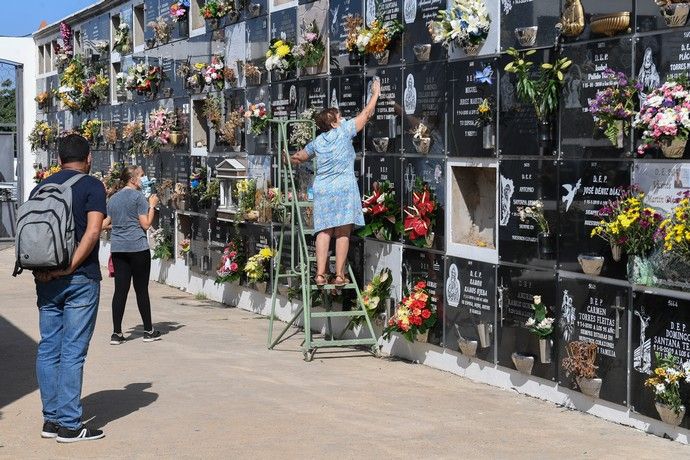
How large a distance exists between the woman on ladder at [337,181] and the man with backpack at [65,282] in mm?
3052

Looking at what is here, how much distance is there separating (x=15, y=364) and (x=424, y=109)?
3726mm

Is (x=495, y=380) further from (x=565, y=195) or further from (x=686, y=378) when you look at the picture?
(x=686, y=378)

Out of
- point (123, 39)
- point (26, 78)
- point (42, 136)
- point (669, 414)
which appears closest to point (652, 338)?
point (669, 414)

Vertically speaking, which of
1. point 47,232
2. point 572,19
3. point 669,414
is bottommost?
point 669,414

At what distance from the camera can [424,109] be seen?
955 centimetres

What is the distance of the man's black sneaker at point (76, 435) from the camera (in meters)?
6.98

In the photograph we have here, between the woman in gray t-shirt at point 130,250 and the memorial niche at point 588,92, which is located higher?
the memorial niche at point 588,92

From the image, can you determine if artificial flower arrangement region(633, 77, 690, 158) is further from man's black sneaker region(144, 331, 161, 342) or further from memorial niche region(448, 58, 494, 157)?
man's black sneaker region(144, 331, 161, 342)

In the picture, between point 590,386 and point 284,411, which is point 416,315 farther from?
point 590,386

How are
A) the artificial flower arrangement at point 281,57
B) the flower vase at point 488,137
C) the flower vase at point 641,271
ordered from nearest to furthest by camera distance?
1. the flower vase at point 641,271
2. the flower vase at point 488,137
3. the artificial flower arrangement at point 281,57

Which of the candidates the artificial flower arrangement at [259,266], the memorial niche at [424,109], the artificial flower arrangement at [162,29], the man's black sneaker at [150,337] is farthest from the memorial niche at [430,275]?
the artificial flower arrangement at [162,29]

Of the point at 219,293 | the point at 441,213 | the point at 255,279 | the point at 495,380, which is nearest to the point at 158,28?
the point at 219,293

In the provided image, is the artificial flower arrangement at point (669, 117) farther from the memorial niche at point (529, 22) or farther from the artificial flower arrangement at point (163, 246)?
the artificial flower arrangement at point (163, 246)

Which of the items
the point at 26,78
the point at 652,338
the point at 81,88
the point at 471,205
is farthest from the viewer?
the point at 26,78
